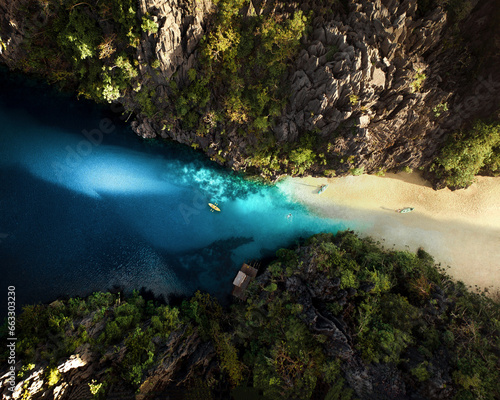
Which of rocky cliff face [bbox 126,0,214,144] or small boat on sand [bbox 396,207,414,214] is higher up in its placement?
rocky cliff face [bbox 126,0,214,144]

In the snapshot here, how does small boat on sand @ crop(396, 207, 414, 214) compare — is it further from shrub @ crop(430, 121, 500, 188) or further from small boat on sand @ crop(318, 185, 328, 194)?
small boat on sand @ crop(318, 185, 328, 194)

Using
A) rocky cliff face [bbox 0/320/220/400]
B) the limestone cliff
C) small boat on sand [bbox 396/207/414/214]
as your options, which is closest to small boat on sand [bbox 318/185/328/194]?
the limestone cliff

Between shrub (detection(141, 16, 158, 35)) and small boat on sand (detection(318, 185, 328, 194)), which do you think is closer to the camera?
shrub (detection(141, 16, 158, 35))

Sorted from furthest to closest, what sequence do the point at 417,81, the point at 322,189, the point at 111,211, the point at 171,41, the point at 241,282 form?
the point at 322,189, the point at 111,211, the point at 241,282, the point at 171,41, the point at 417,81

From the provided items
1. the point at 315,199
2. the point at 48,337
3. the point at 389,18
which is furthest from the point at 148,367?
the point at 389,18

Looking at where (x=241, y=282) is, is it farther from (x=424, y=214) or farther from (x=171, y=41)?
(x=171, y=41)

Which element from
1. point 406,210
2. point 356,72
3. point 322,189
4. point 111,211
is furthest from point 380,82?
point 111,211
